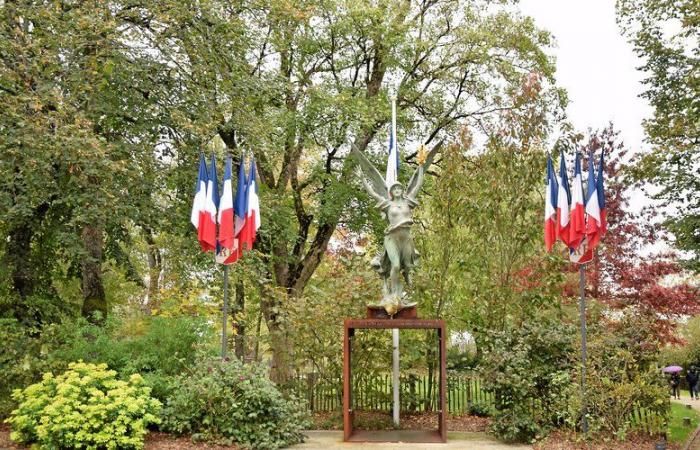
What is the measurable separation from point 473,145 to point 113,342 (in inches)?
377

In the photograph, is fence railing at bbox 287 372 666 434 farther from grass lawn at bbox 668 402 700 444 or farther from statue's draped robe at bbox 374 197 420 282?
grass lawn at bbox 668 402 700 444

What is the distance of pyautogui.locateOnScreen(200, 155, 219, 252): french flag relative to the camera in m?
10.1

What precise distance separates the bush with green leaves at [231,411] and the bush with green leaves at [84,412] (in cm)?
48

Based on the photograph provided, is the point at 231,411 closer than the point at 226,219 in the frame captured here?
Yes

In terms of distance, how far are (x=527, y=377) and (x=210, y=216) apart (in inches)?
230

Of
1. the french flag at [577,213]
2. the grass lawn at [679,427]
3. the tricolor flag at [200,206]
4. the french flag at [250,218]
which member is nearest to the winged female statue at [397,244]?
the french flag at [250,218]

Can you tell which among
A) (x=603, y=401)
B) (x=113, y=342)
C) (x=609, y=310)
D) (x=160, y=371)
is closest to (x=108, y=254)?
(x=113, y=342)

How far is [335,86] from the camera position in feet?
58.9

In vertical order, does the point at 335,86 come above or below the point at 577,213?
above

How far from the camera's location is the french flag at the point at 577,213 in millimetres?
10133

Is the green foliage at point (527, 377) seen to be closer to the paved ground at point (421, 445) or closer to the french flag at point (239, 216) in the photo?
the paved ground at point (421, 445)

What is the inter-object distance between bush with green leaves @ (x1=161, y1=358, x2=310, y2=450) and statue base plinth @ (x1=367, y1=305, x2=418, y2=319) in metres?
2.02

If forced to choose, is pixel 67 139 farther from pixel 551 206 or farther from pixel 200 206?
pixel 551 206

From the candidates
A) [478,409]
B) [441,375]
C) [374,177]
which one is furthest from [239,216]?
[478,409]
